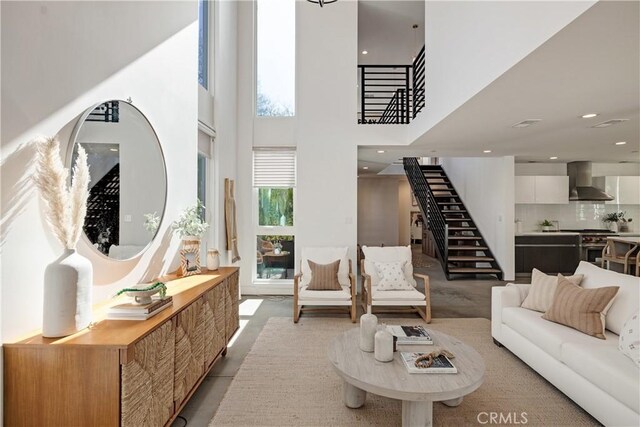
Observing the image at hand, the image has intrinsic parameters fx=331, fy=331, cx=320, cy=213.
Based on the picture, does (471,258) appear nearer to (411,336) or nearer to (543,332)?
(543,332)

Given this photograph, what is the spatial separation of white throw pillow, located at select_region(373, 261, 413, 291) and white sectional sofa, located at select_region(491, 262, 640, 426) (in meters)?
1.24

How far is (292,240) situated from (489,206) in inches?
181

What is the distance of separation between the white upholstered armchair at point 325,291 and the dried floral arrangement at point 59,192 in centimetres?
296

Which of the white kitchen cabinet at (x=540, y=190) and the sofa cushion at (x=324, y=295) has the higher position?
the white kitchen cabinet at (x=540, y=190)

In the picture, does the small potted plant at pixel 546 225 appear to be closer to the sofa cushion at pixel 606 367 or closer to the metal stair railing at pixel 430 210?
the metal stair railing at pixel 430 210

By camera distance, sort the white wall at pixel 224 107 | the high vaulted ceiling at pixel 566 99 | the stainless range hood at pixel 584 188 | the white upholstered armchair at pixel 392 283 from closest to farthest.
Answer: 1. the high vaulted ceiling at pixel 566 99
2. the white upholstered armchair at pixel 392 283
3. the white wall at pixel 224 107
4. the stainless range hood at pixel 584 188

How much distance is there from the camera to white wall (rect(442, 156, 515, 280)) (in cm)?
687

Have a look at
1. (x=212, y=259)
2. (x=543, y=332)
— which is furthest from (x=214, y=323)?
(x=543, y=332)

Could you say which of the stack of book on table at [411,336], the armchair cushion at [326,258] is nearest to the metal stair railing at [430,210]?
the armchair cushion at [326,258]

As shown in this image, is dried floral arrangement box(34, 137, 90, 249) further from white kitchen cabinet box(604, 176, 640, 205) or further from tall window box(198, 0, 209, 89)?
white kitchen cabinet box(604, 176, 640, 205)

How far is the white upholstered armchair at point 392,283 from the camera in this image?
4.33 m

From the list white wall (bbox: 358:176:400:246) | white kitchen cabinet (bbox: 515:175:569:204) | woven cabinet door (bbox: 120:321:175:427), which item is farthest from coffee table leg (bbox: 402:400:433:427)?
white wall (bbox: 358:176:400:246)

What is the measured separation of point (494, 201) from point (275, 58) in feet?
17.8

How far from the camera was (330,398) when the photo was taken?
2.63m
